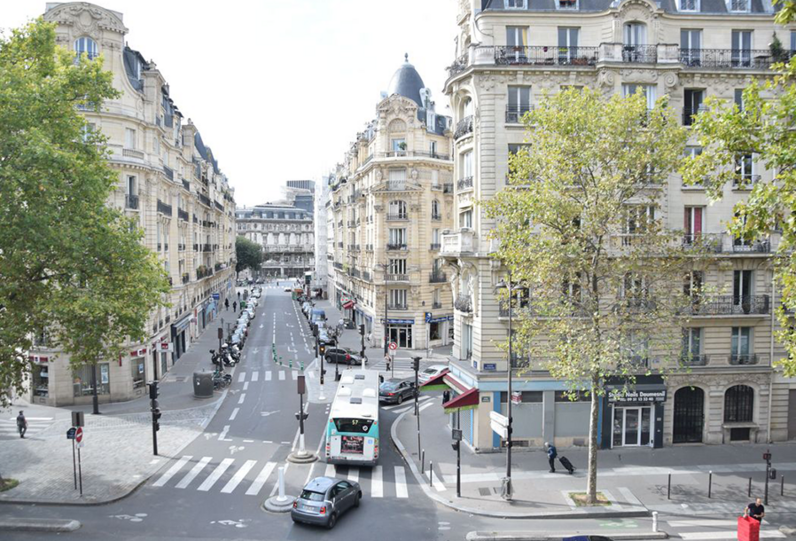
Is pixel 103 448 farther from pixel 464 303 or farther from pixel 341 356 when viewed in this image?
pixel 341 356

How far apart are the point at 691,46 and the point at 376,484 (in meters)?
23.6

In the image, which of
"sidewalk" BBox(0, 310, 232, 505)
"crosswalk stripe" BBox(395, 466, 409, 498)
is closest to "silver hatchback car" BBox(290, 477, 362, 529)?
"crosswalk stripe" BBox(395, 466, 409, 498)

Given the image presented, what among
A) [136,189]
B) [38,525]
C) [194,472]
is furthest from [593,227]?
[136,189]

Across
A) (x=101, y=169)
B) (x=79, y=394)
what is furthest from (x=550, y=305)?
(x=79, y=394)

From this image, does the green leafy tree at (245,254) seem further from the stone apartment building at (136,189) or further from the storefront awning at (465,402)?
the storefront awning at (465,402)

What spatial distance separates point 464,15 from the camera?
91.8ft

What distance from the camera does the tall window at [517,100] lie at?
84.4 feet

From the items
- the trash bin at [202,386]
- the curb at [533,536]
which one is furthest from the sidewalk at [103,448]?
the curb at [533,536]

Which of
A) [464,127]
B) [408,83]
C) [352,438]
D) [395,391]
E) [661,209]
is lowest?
[395,391]

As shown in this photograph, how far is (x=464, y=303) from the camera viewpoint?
2750cm

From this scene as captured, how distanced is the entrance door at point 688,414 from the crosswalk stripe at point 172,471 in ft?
70.6

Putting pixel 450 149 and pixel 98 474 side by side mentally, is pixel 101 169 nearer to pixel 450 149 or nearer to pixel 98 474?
pixel 98 474

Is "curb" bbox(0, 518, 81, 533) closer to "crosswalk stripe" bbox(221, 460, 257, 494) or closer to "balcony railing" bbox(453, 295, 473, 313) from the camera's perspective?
"crosswalk stripe" bbox(221, 460, 257, 494)

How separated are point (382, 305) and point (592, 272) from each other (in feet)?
113
